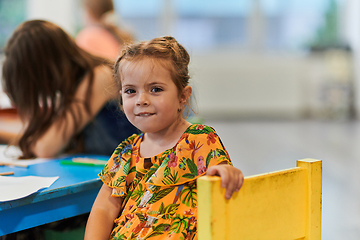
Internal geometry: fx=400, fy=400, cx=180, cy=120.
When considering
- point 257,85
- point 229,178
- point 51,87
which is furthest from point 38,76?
point 257,85

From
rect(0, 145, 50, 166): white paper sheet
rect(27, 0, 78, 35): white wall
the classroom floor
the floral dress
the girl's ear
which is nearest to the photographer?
the floral dress

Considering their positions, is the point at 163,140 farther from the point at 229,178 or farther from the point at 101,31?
the point at 101,31

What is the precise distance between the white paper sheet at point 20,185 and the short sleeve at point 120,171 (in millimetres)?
133

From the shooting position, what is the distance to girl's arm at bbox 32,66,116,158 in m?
1.25

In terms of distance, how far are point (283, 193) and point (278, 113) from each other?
545 centimetres

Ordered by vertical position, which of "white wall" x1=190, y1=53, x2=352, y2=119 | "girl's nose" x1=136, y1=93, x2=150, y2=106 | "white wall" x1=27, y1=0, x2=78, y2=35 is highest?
"white wall" x1=27, y1=0, x2=78, y2=35

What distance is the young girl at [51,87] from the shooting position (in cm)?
128

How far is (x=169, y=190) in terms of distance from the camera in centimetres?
80

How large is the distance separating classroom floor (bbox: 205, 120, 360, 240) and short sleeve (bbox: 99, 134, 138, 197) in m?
1.09

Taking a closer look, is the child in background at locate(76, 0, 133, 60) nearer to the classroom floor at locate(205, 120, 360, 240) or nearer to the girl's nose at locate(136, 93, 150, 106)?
the classroom floor at locate(205, 120, 360, 240)

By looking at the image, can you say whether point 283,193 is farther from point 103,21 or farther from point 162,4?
point 162,4

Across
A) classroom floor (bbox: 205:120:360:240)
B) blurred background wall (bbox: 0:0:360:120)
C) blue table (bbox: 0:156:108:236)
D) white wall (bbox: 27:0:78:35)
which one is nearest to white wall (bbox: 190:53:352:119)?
blurred background wall (bbox: 0:0:360:120)

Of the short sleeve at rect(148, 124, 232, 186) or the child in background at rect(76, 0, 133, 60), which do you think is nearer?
the short sleeve at rect(148, 124, 232, 186)

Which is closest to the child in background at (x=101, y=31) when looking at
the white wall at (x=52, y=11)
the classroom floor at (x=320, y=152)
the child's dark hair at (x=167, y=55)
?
the classroom floor at (x=320, y=152)
